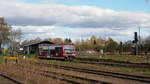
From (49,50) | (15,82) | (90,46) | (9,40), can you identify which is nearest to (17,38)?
(9,40)

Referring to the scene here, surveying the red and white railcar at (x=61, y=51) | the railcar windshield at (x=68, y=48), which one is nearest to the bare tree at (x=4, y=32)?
the red and white railcar at (x=61, y=51)

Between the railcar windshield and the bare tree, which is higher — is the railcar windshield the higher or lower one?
the lower one

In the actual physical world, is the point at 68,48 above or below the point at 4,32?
below

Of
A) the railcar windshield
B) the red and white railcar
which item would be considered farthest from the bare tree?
the railcar windshield

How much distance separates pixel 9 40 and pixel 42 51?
4715 centimetres

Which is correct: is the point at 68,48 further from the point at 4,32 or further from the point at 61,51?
the point at 4,32

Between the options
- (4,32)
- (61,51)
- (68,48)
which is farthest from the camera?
(4,32)

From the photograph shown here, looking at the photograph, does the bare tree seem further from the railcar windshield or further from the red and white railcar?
the railcar windshield

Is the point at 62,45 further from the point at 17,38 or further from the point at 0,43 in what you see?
the point at 17,38

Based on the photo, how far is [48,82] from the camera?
16.6m

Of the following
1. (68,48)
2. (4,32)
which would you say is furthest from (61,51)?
(4,32)

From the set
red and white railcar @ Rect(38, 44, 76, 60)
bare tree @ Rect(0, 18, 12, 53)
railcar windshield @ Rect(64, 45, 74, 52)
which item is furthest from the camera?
bare tree @ Rect(0, 18, 12, 53)

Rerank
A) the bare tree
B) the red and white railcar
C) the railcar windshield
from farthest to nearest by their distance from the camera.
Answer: the bare tree, the railcar windshield, the red and white railcar

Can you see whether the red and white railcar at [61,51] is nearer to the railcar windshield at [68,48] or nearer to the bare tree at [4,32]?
the railcar windshield at [68,48]
